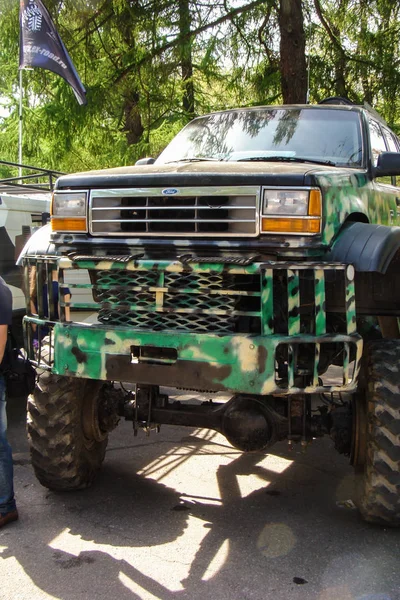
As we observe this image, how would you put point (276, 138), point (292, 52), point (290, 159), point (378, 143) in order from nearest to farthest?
point (290, 159) < point (276, 138) < point (378, 143) < point (292, 52)

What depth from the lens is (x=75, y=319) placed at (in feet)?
13.6

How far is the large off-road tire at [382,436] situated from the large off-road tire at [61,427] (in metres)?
1.82

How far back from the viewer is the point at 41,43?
11141 millimetres

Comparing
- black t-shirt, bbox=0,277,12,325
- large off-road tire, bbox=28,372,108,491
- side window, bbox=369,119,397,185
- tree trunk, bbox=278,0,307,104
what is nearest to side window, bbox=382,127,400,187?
→ side window, bbox=369,119,397,185

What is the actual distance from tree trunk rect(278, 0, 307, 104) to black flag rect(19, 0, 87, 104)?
3.34 metres

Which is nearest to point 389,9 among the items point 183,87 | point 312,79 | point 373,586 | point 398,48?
point 398,48

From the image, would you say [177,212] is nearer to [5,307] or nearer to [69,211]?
[69,211]

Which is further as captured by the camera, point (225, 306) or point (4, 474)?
point (4, 474)

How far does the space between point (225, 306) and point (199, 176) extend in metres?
0.75

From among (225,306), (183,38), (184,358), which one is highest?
(183,38)

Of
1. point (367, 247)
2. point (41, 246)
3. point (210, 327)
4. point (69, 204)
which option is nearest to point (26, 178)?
point (41, 246)

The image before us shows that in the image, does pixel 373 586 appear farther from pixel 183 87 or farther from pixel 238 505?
pixel 183 87

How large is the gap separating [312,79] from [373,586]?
10048 millimetres

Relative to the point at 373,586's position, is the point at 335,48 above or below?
above
